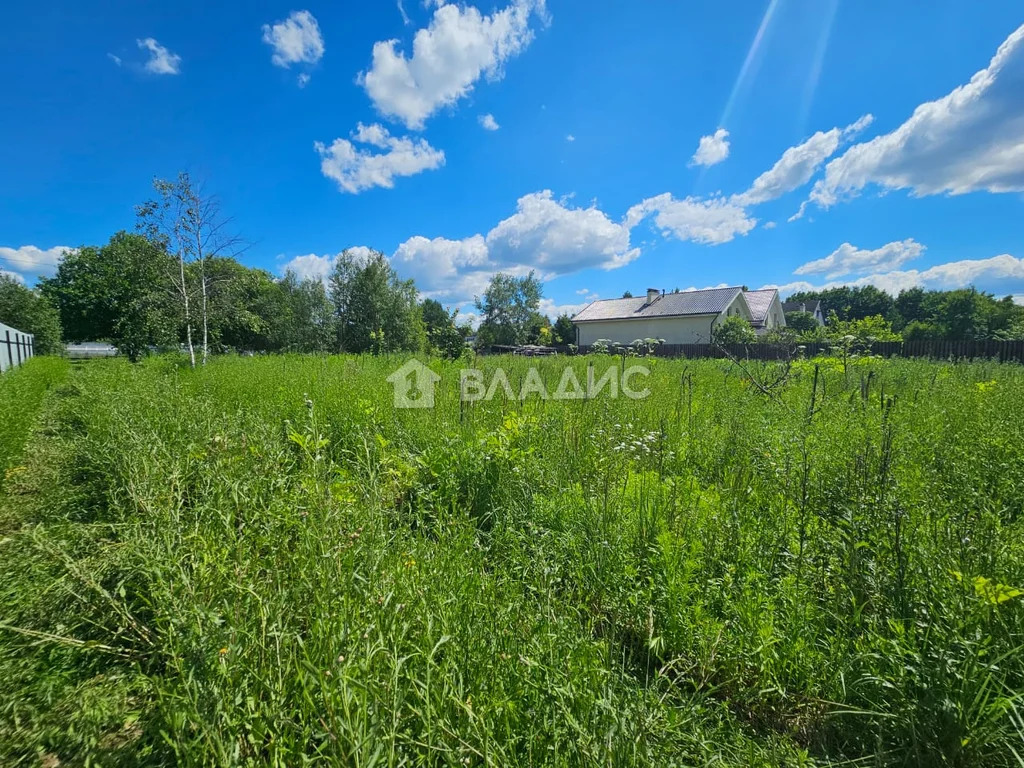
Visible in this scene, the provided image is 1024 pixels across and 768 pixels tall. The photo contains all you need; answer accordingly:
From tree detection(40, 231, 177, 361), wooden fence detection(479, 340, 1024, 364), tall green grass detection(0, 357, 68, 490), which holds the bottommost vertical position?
tall green grass detection(0, 357, 68, 490)

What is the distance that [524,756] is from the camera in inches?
44.9

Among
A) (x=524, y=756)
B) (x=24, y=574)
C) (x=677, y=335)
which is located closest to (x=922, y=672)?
(x=524, y=756)

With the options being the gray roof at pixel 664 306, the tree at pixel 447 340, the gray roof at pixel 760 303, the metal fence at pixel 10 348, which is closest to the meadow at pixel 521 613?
the tree at pixel 447 340

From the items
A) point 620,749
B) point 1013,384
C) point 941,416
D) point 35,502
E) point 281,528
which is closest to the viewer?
point 620,749

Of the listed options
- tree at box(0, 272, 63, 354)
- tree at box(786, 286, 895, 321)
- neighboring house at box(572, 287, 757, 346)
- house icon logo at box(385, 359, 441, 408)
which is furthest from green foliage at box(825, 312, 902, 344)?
tree at box(786, 286, 895, 321)

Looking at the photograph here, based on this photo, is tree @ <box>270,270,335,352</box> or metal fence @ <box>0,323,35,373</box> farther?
tree @ <box>270,270,335,352</box>

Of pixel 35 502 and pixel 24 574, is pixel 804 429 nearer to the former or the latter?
pixel 24 574

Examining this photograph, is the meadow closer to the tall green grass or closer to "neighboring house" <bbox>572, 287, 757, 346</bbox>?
the tall green grass

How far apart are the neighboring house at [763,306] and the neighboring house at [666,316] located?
28.3 inches

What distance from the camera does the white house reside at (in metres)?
30.4

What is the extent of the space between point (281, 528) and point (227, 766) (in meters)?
1.24

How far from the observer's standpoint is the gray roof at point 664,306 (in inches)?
1211

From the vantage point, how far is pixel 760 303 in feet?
112

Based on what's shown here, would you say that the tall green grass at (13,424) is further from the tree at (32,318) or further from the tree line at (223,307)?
the tree at (32,318)
